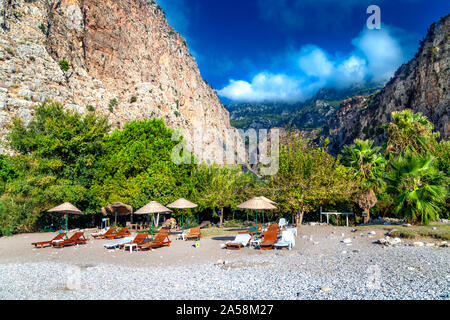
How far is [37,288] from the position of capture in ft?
21.8

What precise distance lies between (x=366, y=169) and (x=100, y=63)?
5404cm

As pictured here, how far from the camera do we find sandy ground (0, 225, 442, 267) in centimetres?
999

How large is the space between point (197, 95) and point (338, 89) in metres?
136

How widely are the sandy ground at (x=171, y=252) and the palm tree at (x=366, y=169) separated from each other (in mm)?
5546

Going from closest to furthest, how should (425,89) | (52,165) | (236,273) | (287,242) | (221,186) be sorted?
1. (236,273)
2. (287,242)
3. (52,165)
4. (221,186)
5. (425,89)

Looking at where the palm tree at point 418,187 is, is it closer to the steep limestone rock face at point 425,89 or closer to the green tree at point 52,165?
the green tree at point 52,165

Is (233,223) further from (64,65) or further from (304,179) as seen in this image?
(64,65)

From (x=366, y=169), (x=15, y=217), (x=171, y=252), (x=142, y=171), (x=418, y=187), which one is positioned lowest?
(x=171, y=252)

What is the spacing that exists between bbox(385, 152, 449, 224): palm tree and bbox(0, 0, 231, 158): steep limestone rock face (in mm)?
41307

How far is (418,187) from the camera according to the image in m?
14.0

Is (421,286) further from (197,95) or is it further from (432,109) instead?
(197,95)

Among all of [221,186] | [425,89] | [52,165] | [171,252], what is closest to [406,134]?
[221,186]

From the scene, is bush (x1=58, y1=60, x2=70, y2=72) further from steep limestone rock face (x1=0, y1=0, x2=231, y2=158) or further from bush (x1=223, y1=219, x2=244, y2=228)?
bush (x1=223, y1=219, x2=244, y2=228)

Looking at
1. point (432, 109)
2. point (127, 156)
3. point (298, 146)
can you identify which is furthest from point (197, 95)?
point (298, 146)
